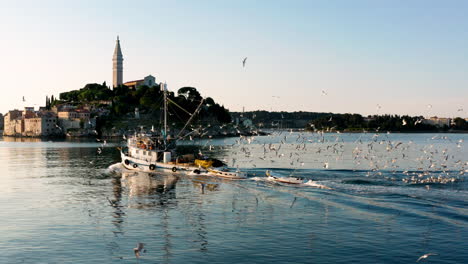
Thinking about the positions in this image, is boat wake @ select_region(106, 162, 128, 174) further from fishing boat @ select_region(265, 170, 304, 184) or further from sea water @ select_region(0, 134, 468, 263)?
fishing boat @ select_region(265, 170, 304, 184)

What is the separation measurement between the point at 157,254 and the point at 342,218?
16410 mm

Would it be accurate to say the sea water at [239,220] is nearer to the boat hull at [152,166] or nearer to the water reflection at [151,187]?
the water reflection at [151,187]

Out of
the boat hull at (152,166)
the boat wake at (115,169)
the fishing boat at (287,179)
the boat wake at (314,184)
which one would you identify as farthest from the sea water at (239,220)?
the boat wake at (115,169)

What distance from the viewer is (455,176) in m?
57.9

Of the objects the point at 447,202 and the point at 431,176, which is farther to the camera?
the point at 431,176

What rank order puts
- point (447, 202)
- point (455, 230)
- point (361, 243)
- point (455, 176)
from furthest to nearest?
point (455, 176) → point (447, 202) → point (455, 230) → point (361, 243)

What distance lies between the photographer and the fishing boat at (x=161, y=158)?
64562mm

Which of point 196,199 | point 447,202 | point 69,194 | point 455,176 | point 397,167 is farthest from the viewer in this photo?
point 397,167

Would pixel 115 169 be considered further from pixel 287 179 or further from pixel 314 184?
pixel 314 184

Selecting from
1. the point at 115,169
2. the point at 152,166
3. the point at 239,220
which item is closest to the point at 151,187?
the point at 152,166

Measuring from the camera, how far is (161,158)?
71.1 m

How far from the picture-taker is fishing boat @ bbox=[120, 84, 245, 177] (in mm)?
64562

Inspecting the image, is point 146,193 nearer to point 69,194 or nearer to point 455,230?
point 69,194

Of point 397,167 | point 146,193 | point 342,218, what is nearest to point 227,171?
point 146,193
